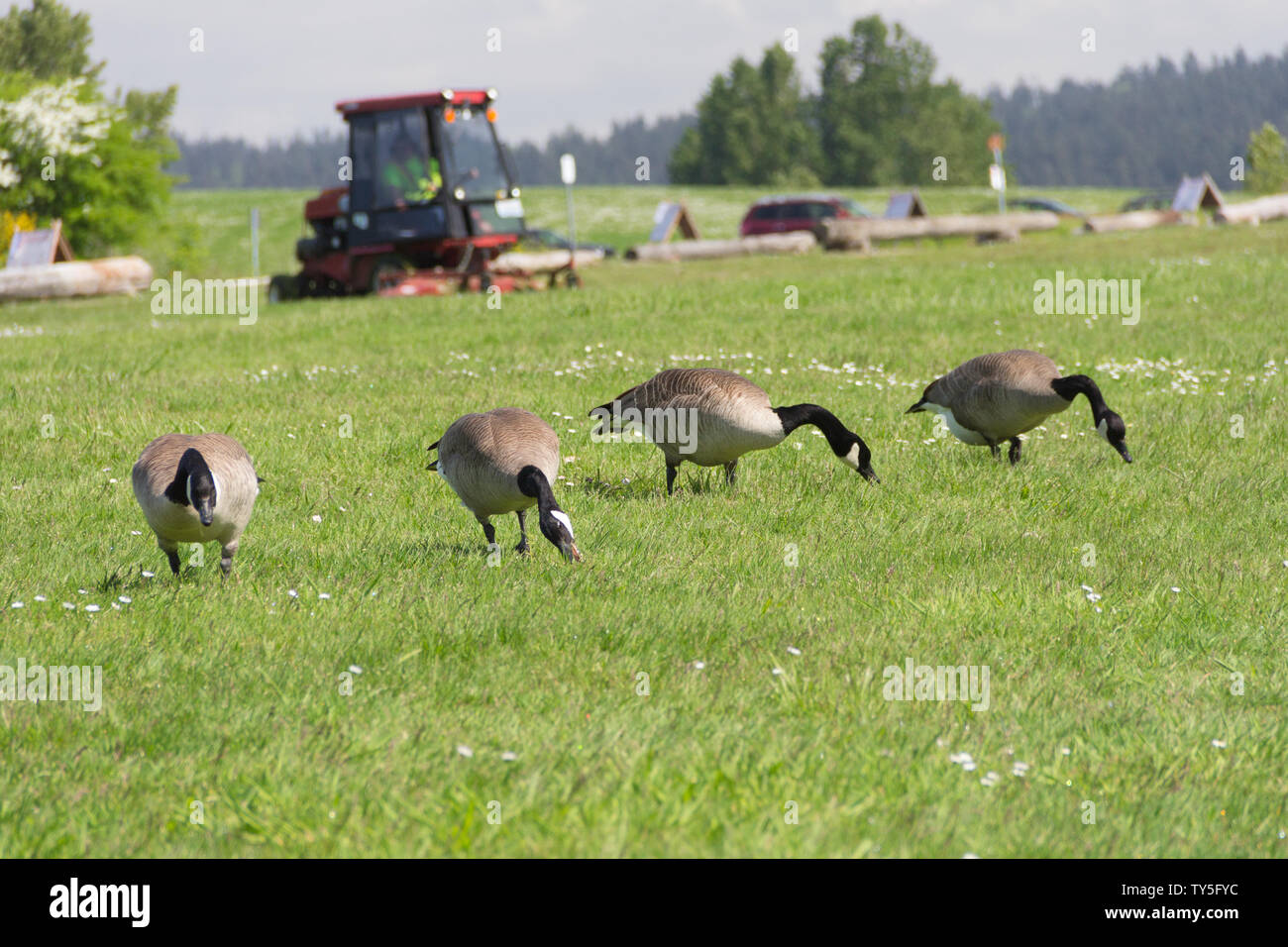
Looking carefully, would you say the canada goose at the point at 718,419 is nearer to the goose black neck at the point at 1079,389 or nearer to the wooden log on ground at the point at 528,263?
the goose black neck at the point at 1079,389

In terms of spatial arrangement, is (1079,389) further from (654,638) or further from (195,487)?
(195,487)

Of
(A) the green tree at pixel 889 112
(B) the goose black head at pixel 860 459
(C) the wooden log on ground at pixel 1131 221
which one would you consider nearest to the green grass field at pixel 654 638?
(B) the goose black head at pixel 860 459

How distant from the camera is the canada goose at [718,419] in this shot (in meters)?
8.70

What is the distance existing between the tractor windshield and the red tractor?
2 cm

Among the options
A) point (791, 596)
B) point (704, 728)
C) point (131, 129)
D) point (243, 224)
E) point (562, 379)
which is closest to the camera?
point (704, 728)

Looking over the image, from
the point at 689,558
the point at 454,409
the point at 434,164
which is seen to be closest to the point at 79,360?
the point at 454,409

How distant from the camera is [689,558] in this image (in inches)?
291

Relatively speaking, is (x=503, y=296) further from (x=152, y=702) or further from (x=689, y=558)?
(x=152, y=702)

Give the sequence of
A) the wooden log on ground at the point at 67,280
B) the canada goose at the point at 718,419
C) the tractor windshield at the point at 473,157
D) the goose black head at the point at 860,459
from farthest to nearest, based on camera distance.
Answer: the wooden log on ground at the point at 67,280 → the tractor windshield at the point at 473,157 → the goose black head at the point at 860,459 → the canada goose at the point at 718,419

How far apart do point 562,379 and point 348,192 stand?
16756 millimetres

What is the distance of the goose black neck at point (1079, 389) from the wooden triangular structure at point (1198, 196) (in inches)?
1894

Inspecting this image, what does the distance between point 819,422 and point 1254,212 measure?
4472 cm

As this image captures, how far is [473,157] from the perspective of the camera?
92.1 feet

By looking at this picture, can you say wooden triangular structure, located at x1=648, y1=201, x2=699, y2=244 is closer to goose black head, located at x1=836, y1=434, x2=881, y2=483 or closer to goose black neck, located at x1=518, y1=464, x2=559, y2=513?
goose black head, located at x1=836, y1=434, x2=881, y2=483
